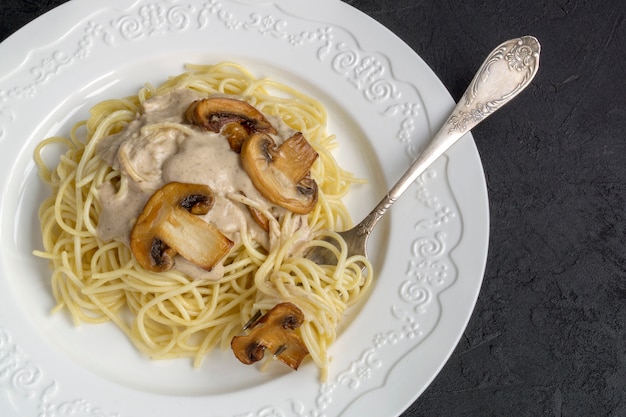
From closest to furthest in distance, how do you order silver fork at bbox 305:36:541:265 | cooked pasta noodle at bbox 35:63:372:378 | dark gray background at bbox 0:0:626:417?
cooked pasta noodle at bbox 35:63:372:378, silver fork at bbox 305:36:541:265, dark gray background at bbox 0:0:626:417

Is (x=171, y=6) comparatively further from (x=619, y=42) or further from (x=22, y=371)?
(x=619, y=42)

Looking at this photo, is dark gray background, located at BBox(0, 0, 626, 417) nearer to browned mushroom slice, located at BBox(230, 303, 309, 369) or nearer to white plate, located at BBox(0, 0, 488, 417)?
white plate, located at BBox(0, 0, 488, 417)

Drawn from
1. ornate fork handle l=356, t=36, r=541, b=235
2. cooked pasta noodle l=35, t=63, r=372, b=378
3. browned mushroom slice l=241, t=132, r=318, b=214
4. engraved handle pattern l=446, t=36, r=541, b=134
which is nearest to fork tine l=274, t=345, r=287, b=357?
cooked pasta noodle l=35, t=63, r=372, b=378

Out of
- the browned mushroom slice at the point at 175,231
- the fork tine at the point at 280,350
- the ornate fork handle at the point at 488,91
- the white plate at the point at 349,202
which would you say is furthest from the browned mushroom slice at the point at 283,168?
the fork tine at the point at 280,350

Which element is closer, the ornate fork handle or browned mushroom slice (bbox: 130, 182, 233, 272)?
browned mushroom slice (bbox: 130, 182, 233, 272)

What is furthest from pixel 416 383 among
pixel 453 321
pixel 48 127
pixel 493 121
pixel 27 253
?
pixel 48 127
